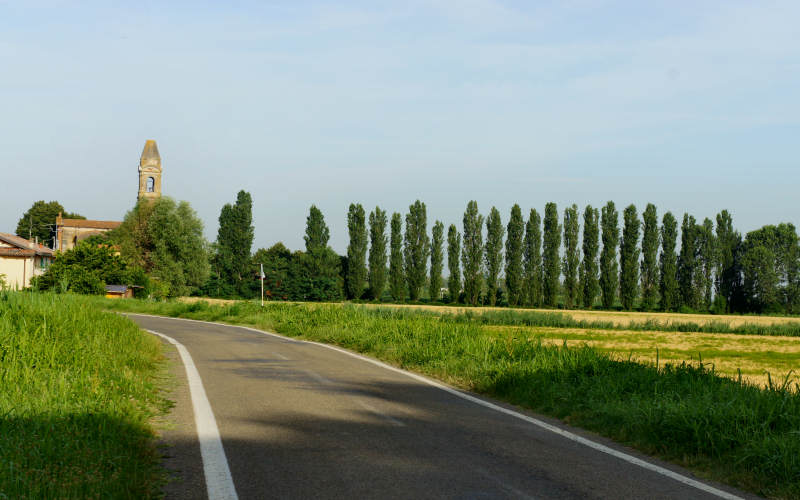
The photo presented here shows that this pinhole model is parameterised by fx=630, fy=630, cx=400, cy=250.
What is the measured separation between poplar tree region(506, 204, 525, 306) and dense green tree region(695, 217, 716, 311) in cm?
2352

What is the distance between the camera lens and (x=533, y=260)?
80.8 m

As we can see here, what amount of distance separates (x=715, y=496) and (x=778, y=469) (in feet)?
2.69

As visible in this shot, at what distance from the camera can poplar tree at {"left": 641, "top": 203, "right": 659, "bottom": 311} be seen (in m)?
79.6

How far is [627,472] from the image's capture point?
17.4 ft

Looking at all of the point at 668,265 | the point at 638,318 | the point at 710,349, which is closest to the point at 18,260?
the point at 710,349

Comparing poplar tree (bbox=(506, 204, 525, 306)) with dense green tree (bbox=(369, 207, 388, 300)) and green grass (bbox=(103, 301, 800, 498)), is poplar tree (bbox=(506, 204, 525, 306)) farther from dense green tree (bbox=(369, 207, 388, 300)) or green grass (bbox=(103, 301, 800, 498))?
green grass (bbox=(103, 301, 800, 498))

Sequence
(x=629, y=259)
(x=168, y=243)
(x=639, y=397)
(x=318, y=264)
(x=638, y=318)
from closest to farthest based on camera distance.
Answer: (x=639, y=397), (x=638, y=318), (x=168, y=243), (x=629, y=259), (x=318, y=264)

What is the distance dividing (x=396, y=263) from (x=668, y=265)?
115 feet

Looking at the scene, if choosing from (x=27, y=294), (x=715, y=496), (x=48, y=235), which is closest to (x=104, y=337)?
(x=27, y=294)

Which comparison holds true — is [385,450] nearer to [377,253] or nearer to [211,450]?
[211,450]

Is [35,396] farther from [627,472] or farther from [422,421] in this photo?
[627,472]

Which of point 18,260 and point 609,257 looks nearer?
point 18,260

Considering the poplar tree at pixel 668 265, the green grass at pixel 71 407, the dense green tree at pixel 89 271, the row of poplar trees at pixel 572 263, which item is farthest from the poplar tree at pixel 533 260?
the green grass at pixel 71 407

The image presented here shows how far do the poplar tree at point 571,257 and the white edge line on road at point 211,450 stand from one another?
2848 inches
